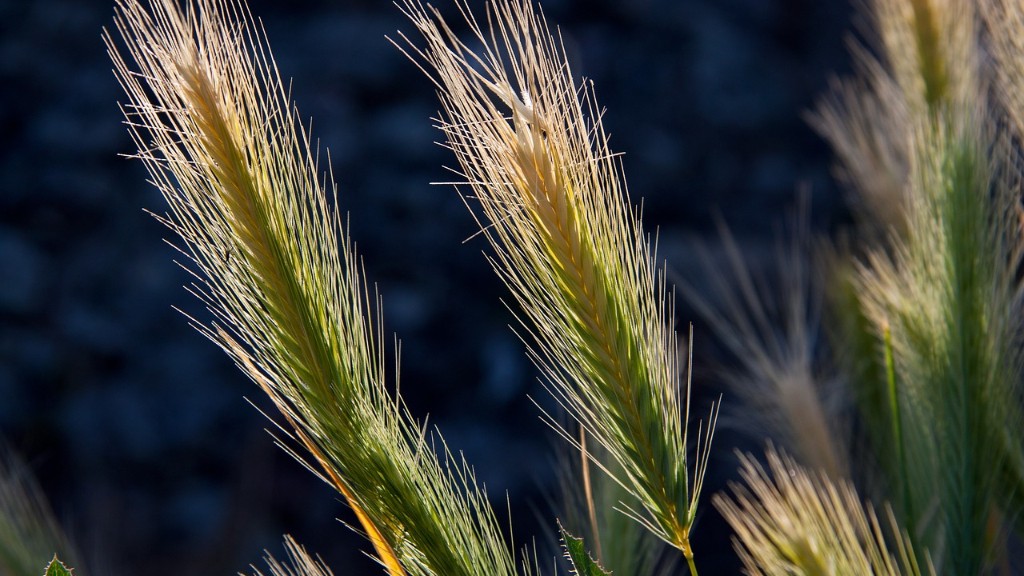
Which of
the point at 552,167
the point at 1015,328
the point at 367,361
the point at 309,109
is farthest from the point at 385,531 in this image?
the point at 309,109

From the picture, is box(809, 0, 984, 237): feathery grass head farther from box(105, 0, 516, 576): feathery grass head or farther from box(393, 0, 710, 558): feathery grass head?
box(105, 0, 516, 576): feathery grass head

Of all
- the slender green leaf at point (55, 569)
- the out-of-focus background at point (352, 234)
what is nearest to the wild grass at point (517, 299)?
the slender green leaf at point (55, 569)

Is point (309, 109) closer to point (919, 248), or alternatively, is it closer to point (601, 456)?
point (601, 456)

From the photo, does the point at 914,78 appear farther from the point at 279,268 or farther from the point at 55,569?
the point at 55,569

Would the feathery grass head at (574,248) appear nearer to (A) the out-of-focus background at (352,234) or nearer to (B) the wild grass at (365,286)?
(B) the wild grass at (365,286)

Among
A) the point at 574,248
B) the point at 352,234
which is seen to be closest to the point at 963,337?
the point at 574,248

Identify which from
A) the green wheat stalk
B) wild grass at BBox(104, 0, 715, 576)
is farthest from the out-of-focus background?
wild grass at BBox(104, 0, 715, 576)
